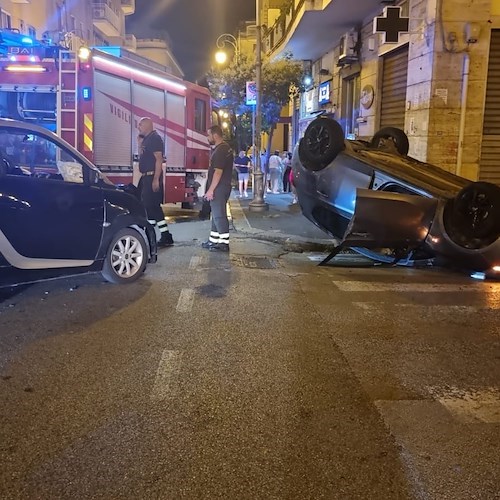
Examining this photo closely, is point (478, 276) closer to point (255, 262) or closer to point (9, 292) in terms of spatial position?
point (255, 262)

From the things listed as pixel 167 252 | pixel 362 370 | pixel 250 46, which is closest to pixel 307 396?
pixel 362 370

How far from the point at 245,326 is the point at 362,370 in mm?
1344

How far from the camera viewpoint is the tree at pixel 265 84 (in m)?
24.1

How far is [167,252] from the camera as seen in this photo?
9.27 m

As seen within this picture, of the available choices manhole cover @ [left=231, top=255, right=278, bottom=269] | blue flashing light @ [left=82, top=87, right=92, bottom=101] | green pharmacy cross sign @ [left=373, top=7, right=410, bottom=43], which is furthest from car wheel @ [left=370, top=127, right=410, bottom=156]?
blue flashing light @ [left=82, top=87, right=92, bottom=101]

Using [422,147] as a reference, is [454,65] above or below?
above

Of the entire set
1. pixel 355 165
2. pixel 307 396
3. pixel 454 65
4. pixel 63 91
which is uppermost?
pixel 454 65

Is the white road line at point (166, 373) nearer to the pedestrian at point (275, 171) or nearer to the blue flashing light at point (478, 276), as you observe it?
the blue flashing light at point (478, 276)

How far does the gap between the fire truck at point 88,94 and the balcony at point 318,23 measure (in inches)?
203

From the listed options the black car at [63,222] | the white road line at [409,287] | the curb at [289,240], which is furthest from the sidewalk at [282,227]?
the black car at [63,222]

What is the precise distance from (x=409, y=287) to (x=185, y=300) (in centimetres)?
274

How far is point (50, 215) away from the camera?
19.8 ft

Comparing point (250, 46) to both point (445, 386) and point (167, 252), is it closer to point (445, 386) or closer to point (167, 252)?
point (167, 252)

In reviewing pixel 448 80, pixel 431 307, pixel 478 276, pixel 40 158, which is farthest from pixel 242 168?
pixel 431 307
